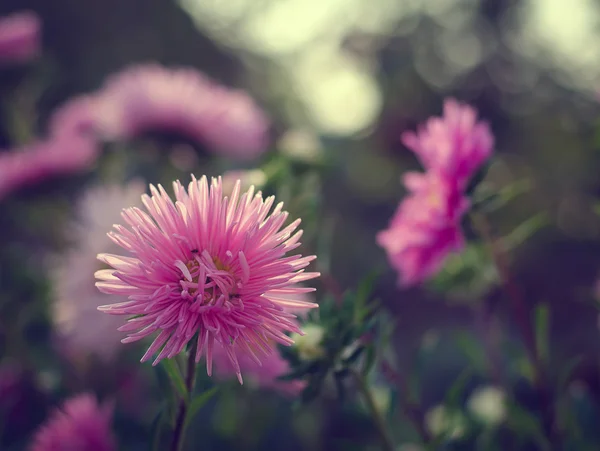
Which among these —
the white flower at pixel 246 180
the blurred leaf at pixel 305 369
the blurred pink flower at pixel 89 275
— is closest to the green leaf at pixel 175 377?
the blurred leaf at pixel 305 369

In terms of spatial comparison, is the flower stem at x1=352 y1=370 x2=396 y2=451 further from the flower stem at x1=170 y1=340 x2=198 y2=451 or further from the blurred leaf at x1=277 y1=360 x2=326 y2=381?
the flower stem at x1=170 y1=340 x2=198 y2=451

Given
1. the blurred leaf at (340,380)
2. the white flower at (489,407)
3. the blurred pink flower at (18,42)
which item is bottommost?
the white flower at (489,407)

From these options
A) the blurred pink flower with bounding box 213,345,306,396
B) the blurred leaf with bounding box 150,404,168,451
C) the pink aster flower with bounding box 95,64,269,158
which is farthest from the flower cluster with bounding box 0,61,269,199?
the blurred leaf with bounding box 150,404,168,451

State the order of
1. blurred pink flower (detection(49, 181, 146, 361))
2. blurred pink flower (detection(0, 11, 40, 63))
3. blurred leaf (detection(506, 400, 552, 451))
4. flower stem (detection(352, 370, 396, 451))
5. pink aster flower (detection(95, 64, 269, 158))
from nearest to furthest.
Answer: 1. flower stem (detection(352, 370, 396, 451))
2. blurred leaf (detection(506, 400, 552, 451))
3. blurred pink flower (detection(49, 181, 146, 361))
4. pink aster flower (detection(95, 64, 269, 158))
5. blurred pink flower (detection(0, 11, 40, 63))

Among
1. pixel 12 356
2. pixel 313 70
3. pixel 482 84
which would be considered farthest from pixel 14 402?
pixel 482 84

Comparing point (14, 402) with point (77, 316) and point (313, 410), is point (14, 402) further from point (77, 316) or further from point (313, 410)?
point (313, 410)

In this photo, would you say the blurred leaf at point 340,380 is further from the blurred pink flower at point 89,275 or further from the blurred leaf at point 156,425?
the blurred pink flower at point 89,275
